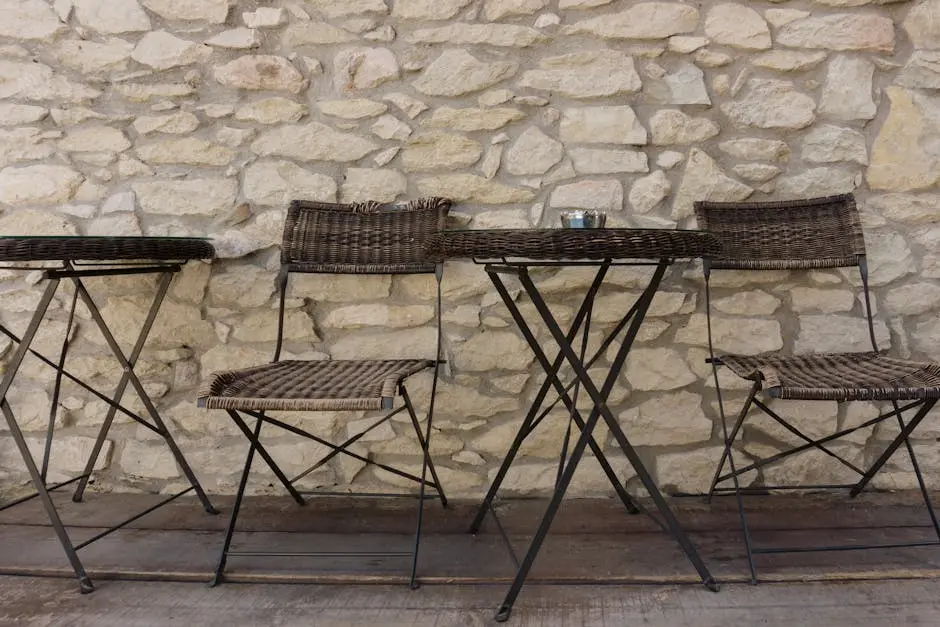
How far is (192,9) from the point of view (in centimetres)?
237

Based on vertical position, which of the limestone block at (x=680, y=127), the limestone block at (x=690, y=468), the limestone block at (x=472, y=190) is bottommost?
the limestone block at (x=690, y=468)

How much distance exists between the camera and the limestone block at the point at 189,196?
2.38 metres

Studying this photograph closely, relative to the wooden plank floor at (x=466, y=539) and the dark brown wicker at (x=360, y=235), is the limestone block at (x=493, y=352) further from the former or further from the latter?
the wooden plank floor at (x=466, y=539)

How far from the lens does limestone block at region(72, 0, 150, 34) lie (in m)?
2.38

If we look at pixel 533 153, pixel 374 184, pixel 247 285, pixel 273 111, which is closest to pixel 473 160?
pixel 533 153

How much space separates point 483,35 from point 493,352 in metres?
1.07

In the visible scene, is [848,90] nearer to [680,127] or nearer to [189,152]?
[680,127]

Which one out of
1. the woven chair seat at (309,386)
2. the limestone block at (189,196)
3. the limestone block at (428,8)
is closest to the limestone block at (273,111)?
the limestone block at (189,196)

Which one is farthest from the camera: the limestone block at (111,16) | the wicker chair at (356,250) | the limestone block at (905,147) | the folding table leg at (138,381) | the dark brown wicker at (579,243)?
the limestone block at (111,16)

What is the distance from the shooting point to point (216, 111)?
7.77ft

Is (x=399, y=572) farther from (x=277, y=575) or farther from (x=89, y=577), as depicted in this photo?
(x=89, y=577)

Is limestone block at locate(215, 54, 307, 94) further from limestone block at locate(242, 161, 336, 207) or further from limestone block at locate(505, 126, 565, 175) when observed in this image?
limestone block at locate(505, 126, 565, 175)

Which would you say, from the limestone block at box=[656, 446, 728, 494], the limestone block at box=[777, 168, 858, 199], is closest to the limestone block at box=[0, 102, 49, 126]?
the limestone block at box=[656, 446, 728, 494]

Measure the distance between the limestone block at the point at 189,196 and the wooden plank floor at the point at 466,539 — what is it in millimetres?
1008
